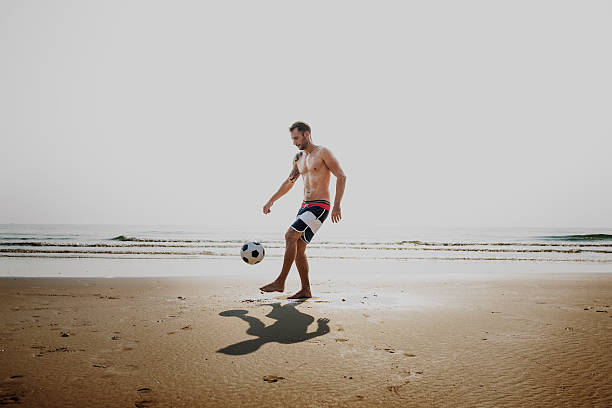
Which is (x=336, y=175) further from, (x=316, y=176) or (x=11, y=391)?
(x=11, y=391)

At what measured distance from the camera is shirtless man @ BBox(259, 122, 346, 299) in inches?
199

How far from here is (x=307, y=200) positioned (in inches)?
213

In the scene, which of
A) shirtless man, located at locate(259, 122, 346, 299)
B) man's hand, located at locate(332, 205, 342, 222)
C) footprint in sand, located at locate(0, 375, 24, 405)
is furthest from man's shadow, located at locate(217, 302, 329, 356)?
man's hand, located at locate(332, 205, 342, 222)

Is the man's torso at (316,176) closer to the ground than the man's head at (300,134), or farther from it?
closer to the ground

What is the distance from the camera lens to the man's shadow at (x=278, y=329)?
8.93ft

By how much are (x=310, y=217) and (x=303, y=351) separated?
2.72 metres

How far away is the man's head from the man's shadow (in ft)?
7.67

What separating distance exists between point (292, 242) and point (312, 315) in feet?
4.49

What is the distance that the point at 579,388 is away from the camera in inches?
77.6

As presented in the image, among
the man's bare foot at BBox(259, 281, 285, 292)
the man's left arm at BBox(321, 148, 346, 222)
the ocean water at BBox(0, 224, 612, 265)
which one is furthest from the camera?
the ocean water at BBox(0, 224, 612, 265)

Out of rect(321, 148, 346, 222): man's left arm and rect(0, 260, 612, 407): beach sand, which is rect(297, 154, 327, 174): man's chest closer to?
rect(321, 148, 346, 222): man's left arm

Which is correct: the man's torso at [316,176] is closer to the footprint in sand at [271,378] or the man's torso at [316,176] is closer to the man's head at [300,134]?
the man's head at [300,134]

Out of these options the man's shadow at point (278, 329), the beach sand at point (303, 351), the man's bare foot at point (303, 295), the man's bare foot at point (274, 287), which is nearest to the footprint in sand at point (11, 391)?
the beach sand at point (303, 351)

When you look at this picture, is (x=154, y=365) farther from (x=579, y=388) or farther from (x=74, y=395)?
(x=579, y=388)
